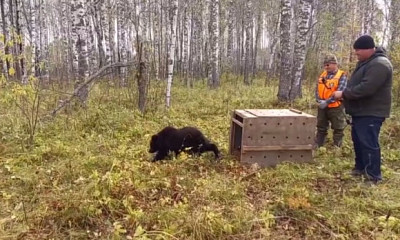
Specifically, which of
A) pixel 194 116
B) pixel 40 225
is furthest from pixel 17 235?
pixel 194 116

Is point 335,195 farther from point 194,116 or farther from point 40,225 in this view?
point 194,116

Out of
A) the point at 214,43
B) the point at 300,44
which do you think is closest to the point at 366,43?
the point at 300,44

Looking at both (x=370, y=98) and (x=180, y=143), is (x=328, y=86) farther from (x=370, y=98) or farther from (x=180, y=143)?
(x=180, y=143)

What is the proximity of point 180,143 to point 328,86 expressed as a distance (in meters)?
2.84

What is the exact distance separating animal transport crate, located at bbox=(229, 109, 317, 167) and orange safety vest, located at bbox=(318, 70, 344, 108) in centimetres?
88

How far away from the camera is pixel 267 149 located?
5.81 metres

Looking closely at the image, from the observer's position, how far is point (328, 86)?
21.1 ft

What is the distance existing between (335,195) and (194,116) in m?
5.42

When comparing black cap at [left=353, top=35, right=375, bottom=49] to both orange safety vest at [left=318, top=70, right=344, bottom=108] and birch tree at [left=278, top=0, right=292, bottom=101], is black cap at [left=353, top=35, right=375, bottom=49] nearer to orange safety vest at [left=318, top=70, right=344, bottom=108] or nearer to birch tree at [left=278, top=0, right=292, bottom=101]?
orange safety vest at [left=318, top=70, right=344, bottom=108]

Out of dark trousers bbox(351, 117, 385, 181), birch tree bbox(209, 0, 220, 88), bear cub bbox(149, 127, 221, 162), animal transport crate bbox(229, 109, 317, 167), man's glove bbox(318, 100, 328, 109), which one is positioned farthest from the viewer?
birch tree bbox(209, 0, 220, 88)

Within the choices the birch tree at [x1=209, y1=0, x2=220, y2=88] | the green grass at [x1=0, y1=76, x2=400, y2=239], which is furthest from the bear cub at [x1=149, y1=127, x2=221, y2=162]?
the birch tree at [x1=209, y1=0, x2=220, y2=88]

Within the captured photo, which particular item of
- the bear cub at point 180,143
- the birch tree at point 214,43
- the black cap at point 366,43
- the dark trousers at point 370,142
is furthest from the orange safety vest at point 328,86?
the birch tree at point 214,43

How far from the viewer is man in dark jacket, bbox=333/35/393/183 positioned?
4.89 metres

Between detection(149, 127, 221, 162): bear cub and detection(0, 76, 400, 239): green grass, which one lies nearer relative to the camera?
detection(0, 76, 400, 239): green grass
